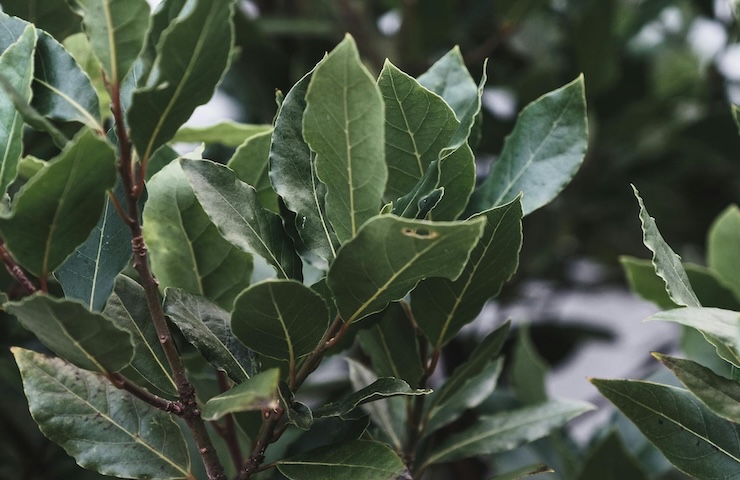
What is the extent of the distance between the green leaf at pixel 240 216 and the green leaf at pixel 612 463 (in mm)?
316

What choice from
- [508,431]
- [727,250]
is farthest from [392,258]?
[727,250]

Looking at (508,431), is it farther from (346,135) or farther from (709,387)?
(346,135)

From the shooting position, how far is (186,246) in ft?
1.73

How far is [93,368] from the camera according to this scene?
0.44 meters

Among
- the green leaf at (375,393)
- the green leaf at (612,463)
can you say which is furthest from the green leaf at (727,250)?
the green leaf at (375,393)

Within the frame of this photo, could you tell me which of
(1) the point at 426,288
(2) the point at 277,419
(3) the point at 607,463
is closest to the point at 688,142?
(3) the point at 607,463

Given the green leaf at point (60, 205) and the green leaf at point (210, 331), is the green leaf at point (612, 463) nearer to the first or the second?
the green leaf at point (210, 331)

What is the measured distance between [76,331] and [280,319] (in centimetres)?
10

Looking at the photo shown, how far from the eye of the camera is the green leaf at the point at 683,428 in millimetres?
496

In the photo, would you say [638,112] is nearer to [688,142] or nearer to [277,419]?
[688,142]

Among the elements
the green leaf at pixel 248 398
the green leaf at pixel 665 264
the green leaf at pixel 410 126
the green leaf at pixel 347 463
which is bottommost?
the green leaf at pixel 347 463

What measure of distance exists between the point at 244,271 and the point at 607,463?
0.33 meters

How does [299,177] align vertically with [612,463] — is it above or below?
above

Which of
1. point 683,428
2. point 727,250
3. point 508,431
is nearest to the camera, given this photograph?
point 683,428
